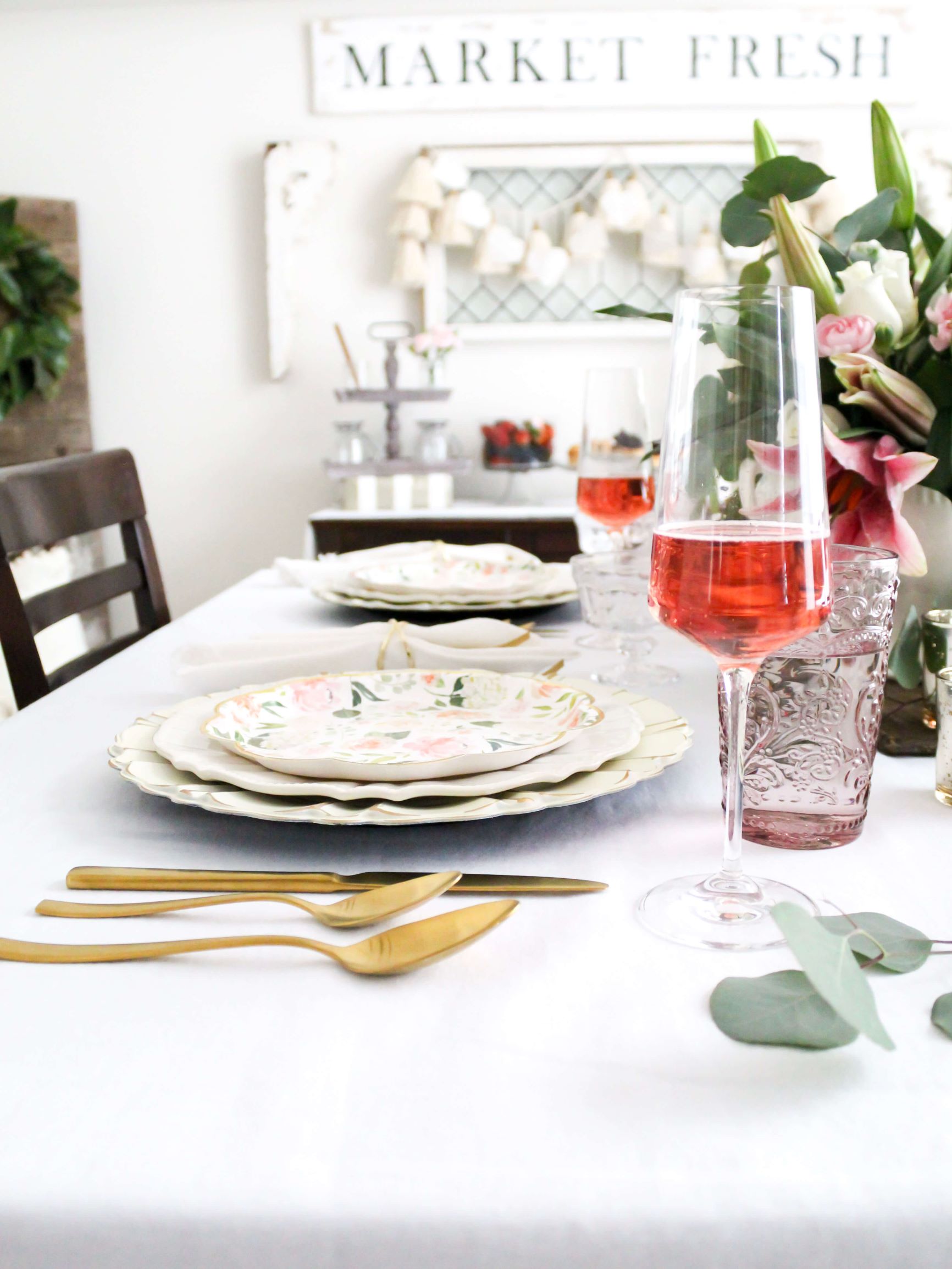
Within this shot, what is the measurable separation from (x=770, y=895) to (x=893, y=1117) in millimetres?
160

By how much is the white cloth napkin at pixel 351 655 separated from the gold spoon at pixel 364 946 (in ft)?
1.34

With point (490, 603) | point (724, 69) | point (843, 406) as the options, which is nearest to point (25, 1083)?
point (843, 406)

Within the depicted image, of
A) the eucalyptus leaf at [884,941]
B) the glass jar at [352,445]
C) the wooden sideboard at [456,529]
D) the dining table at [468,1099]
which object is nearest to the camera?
the dining table at [468,1099]

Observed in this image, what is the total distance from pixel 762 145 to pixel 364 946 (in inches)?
30.4

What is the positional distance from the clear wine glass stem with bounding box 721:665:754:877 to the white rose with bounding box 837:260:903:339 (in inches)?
15.0

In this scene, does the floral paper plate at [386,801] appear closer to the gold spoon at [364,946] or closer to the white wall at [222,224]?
the gold spoon at [364,946]

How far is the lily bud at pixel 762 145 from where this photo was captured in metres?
0.92

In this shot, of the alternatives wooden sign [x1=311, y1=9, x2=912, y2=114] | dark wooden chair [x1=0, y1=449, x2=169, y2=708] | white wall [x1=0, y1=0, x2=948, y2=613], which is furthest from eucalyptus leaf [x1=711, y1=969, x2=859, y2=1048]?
wooden sign [x1=311, y1=9, x2=912, y2=114]

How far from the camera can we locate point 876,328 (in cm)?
78

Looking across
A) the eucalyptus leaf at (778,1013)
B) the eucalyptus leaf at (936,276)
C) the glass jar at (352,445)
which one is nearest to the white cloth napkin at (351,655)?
the eucalyptus leaf at (936,276)

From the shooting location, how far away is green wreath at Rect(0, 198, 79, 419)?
3.30 meters

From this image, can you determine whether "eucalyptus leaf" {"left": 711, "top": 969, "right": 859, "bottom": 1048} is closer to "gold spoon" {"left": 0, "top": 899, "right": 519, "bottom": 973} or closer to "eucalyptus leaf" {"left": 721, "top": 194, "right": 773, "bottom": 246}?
"gold spoon" {"left": 0, "top": 899, "right": 519, "bottom": 973}

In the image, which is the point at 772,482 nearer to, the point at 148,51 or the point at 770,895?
the point at 770,895

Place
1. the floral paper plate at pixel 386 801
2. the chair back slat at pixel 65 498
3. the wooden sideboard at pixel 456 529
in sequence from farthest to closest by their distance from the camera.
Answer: the wooden sideboard at pixel 456 529
the chair back slat at pixel 65 498
the floral paper plate at pixel 386 801
